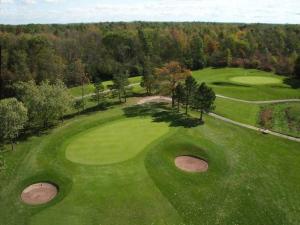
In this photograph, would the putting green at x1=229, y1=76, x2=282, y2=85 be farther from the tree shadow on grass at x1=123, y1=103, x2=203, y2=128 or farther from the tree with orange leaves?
the tree shadow on grass at x1=123, y1=103, x2=203, y2=128

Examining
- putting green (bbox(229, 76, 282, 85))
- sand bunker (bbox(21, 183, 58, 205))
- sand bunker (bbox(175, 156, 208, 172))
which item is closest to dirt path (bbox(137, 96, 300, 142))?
sand bunker (bbox(175, 156, 208, 172))

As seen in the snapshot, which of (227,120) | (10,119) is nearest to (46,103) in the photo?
(10,119)

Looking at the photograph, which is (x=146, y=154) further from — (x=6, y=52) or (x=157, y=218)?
(x=6, y=52)

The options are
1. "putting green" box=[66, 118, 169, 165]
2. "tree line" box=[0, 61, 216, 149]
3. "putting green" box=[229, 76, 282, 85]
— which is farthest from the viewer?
"putting green" box=[229, 76, 282, 85]

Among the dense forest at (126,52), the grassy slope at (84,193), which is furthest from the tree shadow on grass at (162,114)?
the dense forest at (126,52)

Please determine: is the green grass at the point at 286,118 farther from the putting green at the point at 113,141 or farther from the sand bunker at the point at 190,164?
the putting green at the point at 113,141

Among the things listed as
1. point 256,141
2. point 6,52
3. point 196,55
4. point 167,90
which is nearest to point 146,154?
point 256,141

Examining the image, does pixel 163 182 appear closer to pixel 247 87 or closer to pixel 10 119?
pixel 10 119
